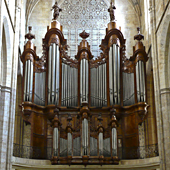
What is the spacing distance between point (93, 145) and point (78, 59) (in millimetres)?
4699

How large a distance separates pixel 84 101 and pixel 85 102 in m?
0.32

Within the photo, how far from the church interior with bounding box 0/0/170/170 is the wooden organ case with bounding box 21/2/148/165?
0.14 feet

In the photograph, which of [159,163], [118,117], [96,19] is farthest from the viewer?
[96,19]

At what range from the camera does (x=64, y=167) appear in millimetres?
16953

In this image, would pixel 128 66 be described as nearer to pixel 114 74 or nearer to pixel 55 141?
pixel 114 74

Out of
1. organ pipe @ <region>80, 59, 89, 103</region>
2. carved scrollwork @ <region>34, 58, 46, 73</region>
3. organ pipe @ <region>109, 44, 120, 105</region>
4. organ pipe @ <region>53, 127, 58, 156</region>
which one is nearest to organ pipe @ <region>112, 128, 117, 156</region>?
organ pipe @ <region>109, 44, 120, 105</region>

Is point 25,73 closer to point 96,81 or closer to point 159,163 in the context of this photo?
point 96,81

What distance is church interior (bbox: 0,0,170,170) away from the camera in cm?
1625

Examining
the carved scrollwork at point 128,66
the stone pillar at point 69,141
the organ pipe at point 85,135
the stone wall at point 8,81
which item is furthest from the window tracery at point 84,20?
the stone pillar at point 69,141

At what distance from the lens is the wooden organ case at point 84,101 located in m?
17.0

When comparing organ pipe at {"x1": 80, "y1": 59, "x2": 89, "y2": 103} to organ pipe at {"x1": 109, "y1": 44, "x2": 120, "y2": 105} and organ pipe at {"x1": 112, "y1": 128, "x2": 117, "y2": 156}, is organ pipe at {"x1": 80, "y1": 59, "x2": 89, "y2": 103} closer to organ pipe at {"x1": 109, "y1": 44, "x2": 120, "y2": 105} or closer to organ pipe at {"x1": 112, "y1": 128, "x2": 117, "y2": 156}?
organ pipe at {"x1": 109, "y1": 44, "x2": 120, "y2": 105}

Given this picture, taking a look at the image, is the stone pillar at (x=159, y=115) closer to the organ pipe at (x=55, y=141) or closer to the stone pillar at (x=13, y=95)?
the organ pipe at (x=55, y=141)

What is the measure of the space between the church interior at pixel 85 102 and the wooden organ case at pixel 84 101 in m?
0.04

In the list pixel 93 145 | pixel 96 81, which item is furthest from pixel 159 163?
pixel 96 81
